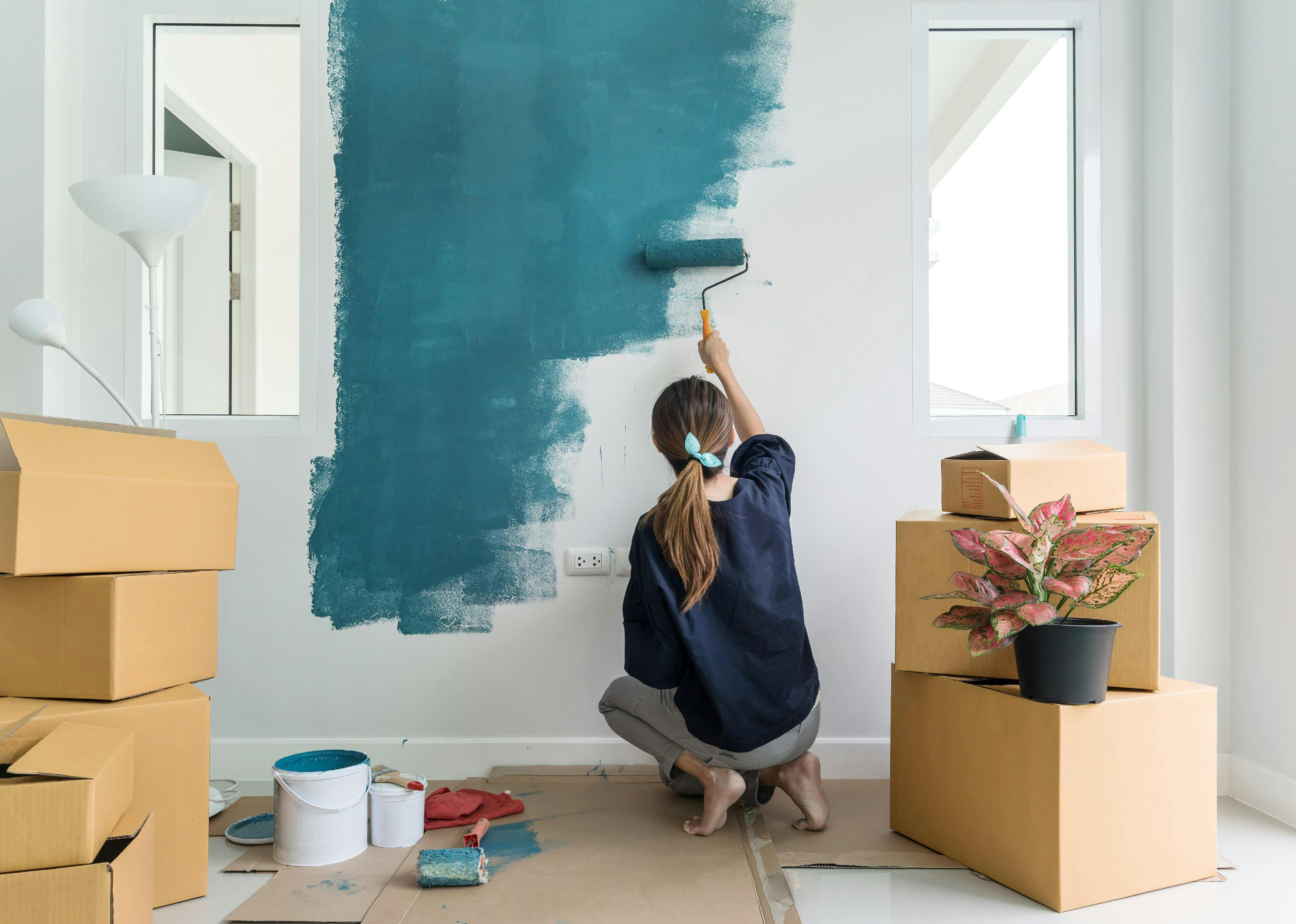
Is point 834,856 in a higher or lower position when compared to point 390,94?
lower

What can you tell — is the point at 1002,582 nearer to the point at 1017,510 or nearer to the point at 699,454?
the point at 1017,510

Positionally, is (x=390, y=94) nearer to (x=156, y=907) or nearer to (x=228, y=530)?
(x=228, y=530)

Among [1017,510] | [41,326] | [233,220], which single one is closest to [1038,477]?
[1017,510]

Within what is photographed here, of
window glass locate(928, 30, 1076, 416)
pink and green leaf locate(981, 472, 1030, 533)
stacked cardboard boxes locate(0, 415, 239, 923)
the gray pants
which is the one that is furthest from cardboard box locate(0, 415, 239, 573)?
window glass locate(928, 30, 1076, 416)

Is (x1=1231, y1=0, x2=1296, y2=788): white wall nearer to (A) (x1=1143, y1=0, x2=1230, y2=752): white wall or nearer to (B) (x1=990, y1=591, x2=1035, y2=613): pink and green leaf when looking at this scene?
(A) (x1=1143, y1=0, x2=1230, y2=752): white wall

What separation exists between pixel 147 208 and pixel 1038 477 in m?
2.04

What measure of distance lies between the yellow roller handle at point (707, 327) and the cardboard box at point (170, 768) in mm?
1378

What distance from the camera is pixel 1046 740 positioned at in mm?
1479

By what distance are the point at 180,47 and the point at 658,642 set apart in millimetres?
2222

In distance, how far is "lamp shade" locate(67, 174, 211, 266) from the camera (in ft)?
5.79

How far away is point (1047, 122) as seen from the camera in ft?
7.80

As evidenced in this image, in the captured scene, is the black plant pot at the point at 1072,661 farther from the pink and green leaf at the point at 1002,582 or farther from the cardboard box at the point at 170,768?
the cardboard box at the point at 170,768

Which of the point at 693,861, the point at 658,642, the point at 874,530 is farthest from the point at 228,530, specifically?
the point at 874,530

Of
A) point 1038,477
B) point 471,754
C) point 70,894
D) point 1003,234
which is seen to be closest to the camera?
point 70,894
